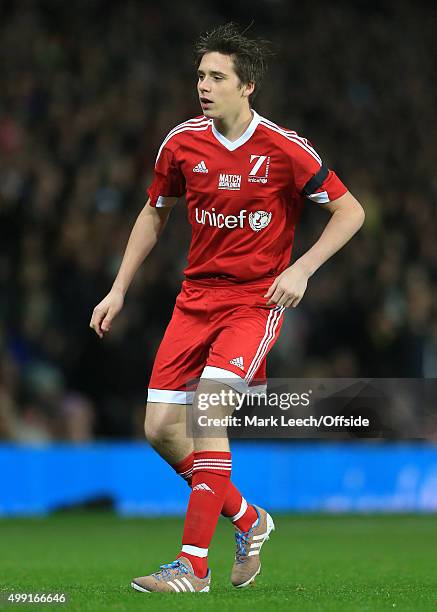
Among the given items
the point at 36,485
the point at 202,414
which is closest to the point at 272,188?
the point at 202,414

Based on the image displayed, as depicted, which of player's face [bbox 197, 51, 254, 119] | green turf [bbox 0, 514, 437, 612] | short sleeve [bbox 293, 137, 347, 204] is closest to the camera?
green turf [bbox 0, 514, 437, 612]

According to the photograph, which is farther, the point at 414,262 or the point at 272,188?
the point at 414,262

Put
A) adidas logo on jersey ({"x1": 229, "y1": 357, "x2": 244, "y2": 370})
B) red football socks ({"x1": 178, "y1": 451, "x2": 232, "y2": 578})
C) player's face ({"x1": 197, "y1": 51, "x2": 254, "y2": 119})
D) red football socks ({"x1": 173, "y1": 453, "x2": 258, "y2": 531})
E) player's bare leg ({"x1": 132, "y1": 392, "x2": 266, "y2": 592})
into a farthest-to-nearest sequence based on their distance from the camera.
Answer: red football socks ({"x1": 173, "y1": 453, "x2": 258, "y2": 531}), player's face ({"x1": 197, "y1": 51, "x2": 254, "y2": 119}), adidas logo on jersey ({"x1": 229, "y1": 357, "x2": 244, "y2": 370}), red football socks ({"x1": 178, "y1": 451, "x2": 232, "y2": 578}), player's bare leg ({"x1": 132, "y1": 392, "x2": 266, "y2": 592})

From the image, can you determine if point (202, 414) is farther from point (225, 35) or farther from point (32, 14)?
point (32, 14)

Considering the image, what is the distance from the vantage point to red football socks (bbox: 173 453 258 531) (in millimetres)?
6098

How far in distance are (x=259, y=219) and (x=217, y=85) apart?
0.62 meters

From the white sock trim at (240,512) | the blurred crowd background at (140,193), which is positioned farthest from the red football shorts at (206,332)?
the blurred crowd background at (140,193)

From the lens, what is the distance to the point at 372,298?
14578mm

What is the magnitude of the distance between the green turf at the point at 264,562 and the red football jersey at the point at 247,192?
1.48 meters

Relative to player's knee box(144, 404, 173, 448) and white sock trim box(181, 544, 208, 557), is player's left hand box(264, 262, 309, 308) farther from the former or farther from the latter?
white sock trim box(181, 544, 208, 557)

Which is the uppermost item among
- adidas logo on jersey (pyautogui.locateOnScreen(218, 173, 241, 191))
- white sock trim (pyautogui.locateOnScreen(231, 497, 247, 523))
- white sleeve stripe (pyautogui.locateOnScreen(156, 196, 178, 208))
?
adidas logo on jersey (pyautogui.locateOnScreen(218, 173, 241, 191))

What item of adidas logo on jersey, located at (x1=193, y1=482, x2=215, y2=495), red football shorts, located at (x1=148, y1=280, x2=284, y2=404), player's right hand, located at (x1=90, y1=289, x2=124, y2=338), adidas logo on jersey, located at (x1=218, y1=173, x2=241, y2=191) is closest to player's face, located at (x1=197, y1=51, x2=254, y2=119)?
adidas logo on jersey, located at (x1=218, y1=173, x2=241, y2=191)

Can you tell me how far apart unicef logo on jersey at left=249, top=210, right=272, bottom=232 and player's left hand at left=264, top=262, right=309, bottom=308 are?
1.48ft

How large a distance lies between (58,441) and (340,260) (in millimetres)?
4341
